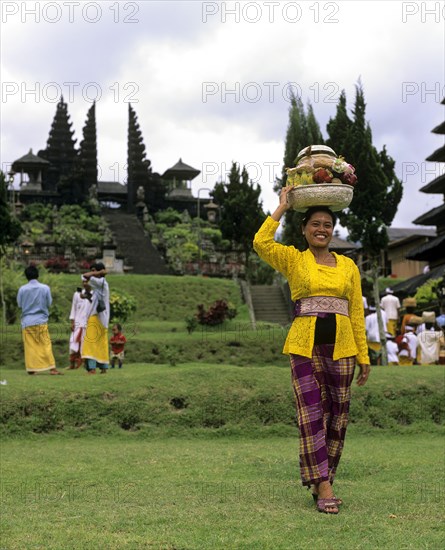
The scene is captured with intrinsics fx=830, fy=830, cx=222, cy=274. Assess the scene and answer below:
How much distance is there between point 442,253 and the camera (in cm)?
3497

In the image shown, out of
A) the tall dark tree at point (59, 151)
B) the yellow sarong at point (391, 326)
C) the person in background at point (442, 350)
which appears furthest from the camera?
the tall dark tree at point (59, 151)

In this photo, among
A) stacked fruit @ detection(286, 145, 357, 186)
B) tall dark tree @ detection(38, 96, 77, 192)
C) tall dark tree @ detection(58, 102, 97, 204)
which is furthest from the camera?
tall dark tree @ detection(38, 96, 77, 192)

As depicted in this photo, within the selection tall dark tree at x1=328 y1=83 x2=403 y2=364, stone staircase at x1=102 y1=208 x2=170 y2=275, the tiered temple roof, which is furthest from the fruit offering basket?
stone staircase at x1=102 y1=208 x2=170 y2=275

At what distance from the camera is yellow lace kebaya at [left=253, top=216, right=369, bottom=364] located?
5.47 m

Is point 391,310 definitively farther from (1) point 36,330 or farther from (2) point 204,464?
(2) point 204,464

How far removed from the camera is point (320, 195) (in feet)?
18.1

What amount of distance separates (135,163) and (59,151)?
8183 millimetres

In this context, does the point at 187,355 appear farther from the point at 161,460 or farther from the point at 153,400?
the point at 161,460

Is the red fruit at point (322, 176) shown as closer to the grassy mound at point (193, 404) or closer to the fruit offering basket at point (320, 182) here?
the fruit offering basket at point (320, 182)

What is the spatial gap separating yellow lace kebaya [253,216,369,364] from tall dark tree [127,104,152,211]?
5455 centimetres

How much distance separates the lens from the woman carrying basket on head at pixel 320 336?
532 centimetres

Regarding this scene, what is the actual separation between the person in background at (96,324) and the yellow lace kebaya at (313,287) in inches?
277

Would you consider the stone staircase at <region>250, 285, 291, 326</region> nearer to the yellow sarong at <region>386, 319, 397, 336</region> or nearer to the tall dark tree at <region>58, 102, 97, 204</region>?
the yellow sarong at <region>386, 319, 397, 336</region>

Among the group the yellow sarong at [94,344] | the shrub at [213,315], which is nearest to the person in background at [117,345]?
the yellow sarong at [94,344]
